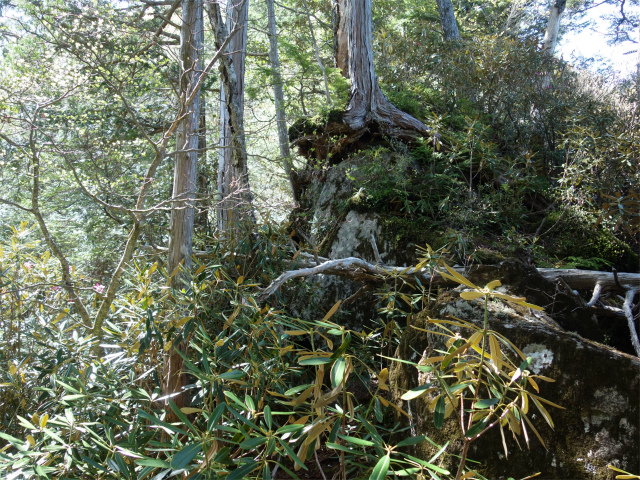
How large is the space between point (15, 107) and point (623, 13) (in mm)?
20441

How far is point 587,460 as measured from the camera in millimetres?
1887

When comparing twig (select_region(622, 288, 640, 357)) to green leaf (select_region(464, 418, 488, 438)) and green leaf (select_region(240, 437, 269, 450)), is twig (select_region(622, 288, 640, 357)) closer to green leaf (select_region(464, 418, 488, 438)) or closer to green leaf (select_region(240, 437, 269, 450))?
A: green leaf (select_region(464, 418, 488, 438))

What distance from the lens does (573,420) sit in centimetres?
197

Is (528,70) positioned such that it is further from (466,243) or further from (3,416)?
(3,416)

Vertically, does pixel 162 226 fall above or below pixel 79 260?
above

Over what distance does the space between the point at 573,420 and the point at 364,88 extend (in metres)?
5.07

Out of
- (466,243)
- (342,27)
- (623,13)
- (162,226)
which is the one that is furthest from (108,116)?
(623,13)

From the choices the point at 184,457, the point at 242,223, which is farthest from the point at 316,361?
the point at 242,223

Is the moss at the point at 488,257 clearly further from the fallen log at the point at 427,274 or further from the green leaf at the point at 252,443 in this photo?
the green leaf at the point at 252,443

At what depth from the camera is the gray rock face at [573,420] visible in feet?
6.14

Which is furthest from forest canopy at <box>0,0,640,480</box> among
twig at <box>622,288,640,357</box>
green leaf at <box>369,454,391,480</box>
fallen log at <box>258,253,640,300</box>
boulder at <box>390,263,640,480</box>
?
twig at <box>622,288,640,357</box>

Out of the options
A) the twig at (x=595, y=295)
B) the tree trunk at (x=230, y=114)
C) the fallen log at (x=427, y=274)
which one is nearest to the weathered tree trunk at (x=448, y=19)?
the tree trunk at (x=230, y=114)

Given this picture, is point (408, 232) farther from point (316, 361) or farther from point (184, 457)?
point (184, 457)

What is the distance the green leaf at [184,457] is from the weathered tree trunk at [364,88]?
16.9ft
